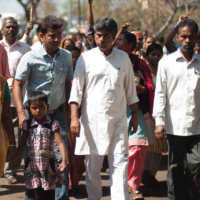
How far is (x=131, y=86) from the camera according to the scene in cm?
510

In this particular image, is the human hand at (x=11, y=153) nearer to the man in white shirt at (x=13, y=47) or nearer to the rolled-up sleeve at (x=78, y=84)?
the rolled-up sleeve at (x=78, y=84)

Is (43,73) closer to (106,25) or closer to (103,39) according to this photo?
(103,39)

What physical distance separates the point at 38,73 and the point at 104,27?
89 centimetres

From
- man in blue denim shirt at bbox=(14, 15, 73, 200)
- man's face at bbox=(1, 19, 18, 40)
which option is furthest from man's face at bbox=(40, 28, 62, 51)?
man's face at bbox=(1, 19, 18, 40)

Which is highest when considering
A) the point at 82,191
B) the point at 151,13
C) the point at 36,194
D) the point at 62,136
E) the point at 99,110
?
the point at 151,13

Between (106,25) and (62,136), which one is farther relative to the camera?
(62,136)

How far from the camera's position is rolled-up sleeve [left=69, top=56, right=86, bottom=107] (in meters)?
4.88

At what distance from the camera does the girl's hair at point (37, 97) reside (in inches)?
184

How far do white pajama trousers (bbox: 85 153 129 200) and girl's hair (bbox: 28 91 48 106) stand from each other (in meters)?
0.86

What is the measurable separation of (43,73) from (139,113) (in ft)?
5.18

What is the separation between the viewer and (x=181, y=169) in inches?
200

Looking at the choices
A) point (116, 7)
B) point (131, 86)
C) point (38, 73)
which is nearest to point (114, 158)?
point (131, 86)

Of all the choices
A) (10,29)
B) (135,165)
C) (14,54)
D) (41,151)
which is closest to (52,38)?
(41,151)

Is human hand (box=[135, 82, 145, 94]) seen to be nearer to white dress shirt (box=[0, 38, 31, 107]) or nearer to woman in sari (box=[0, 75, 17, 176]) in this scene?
woman in sari (box=[0, 75, 17, 176])
